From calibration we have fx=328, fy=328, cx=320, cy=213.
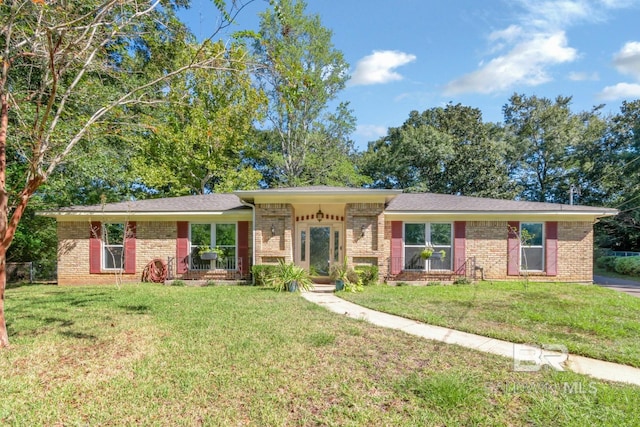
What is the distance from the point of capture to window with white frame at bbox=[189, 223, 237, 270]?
12148mm

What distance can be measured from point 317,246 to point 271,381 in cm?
910

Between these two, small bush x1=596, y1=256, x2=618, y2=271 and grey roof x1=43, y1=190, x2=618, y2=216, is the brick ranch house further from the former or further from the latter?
small bush x1=596, y1=256, x2=618, y2=271

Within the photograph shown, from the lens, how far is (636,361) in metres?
4.29

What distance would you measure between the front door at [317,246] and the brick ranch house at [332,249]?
0.25m

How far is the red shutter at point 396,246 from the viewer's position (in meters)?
11.9

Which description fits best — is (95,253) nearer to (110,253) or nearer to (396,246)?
(110,253)

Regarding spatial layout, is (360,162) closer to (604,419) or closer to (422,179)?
(422,179)

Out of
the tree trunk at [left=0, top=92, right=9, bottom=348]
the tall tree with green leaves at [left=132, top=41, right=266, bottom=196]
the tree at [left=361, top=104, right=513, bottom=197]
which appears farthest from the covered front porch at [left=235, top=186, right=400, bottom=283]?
the tree at [left=361, top=104, right=513, bottom=197]

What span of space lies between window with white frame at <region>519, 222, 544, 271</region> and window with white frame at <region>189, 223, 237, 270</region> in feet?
34.5

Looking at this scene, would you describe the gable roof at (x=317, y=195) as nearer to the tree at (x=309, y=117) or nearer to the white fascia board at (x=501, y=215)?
the white fascia board at (x=501, y=215)

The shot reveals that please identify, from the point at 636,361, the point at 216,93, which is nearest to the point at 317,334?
the point at 636,361

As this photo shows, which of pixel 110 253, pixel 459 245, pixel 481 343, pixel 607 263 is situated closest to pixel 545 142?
pixel 607 263

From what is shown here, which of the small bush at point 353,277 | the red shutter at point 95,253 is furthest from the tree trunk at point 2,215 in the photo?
the small bush at point 353,277

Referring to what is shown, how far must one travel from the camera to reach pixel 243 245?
12133 mm
